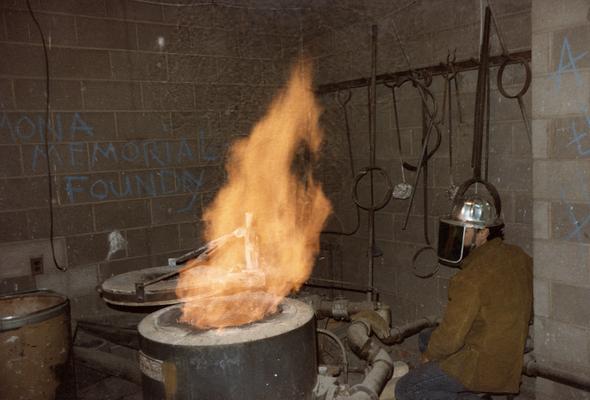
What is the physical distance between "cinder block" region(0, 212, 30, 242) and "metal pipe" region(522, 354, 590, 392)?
487cm

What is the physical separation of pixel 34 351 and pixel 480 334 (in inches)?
140

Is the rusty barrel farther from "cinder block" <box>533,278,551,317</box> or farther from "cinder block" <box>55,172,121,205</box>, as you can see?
"cinder block" <box>533,278,551,317</box>

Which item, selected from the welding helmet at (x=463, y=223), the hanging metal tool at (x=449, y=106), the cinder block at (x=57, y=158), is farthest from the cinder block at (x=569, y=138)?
the cinder block at (x=57, y=158)

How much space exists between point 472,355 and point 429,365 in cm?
35

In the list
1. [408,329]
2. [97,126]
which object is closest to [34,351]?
[97,126]

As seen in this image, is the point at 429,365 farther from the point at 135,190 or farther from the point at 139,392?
the point at 135,190

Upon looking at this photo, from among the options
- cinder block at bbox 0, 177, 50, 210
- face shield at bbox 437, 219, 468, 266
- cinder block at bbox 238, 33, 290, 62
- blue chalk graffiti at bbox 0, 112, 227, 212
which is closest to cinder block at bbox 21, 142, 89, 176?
blue chalk graffiti at bbox 0, 112, 227, 212

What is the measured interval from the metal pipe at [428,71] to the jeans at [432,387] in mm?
2796

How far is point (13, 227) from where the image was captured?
→ 16.6 ft

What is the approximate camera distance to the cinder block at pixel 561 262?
3.46m

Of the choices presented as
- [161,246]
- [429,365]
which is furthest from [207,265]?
[429,365]

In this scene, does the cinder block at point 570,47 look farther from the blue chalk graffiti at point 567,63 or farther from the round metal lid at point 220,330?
the round metal lid at point 220,330

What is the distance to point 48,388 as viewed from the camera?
421 centimetres

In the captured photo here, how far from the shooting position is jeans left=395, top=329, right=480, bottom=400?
138 inches
